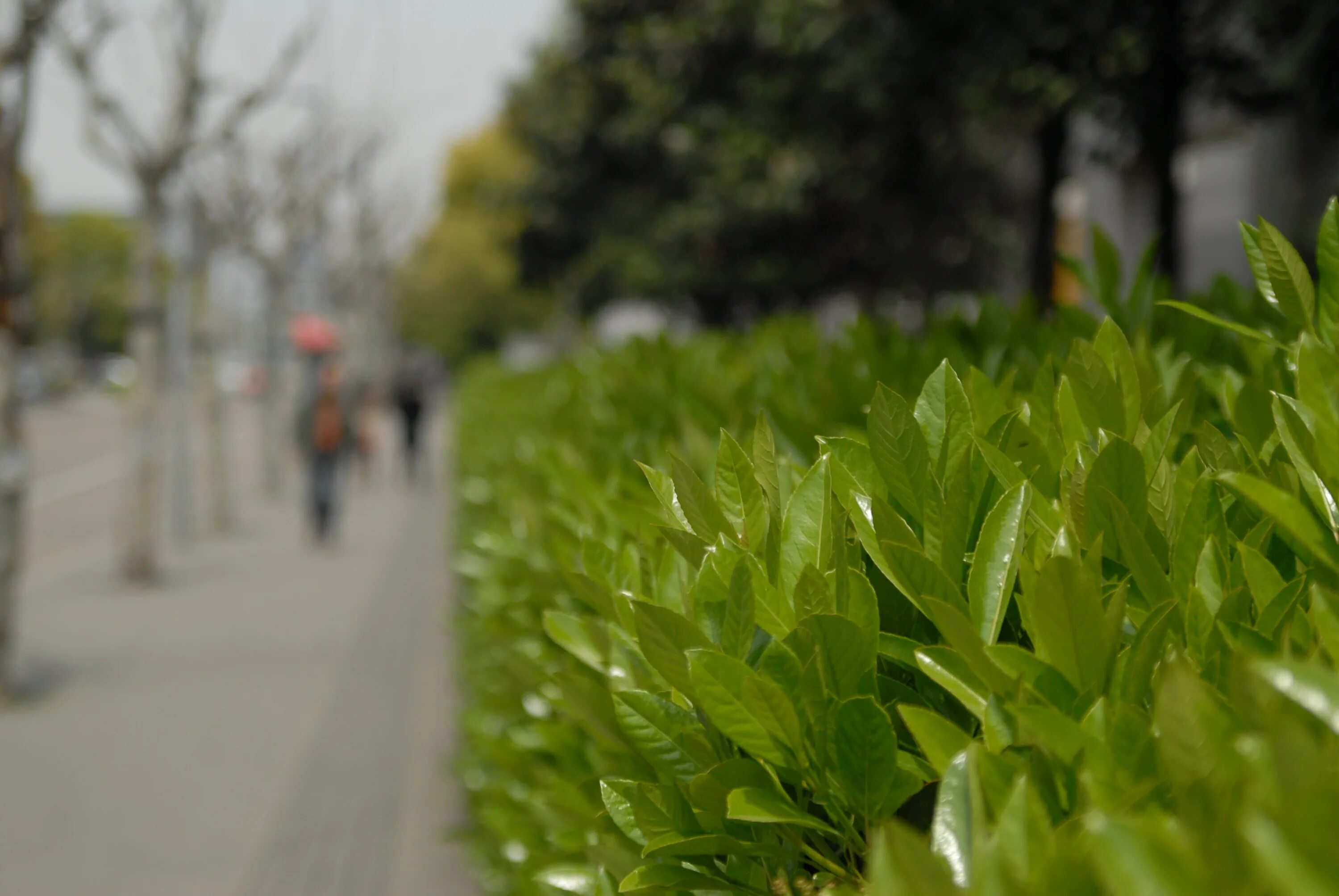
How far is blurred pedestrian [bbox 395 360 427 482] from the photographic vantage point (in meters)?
23.1

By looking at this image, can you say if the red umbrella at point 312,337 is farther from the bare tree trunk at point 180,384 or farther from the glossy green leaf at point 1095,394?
the glossy green leaf at point 1095,394

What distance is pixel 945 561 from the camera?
1459 millimetres

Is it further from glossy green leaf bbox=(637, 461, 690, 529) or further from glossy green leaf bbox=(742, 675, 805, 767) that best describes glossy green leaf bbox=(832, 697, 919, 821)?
glossy green leaf bbox=(637, 461, 690, 529)

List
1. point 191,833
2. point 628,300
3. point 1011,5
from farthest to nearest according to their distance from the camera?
point 628,300 < point 1011,5 < point 191,833

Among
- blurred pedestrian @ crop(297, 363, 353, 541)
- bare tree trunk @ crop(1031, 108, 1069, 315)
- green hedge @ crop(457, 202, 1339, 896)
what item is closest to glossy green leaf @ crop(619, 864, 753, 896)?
green hedge @ crop(457, 202, 1339, 896)

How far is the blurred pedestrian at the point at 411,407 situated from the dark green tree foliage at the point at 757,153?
3.94 metres

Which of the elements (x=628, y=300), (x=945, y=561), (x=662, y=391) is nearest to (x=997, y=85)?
(x=662, y=391)

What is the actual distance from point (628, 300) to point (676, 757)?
1030 inches

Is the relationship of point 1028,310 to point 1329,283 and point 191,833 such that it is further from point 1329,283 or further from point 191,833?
point 191,833

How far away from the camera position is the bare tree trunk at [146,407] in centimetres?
1152

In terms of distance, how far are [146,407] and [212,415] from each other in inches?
188

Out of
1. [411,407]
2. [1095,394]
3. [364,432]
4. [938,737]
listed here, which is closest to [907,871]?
[938,737]

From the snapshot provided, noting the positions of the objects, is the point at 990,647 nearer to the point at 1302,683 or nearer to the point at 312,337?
the point at 1302,683

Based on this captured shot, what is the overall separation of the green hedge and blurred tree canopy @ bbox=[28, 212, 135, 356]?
3738 inches
